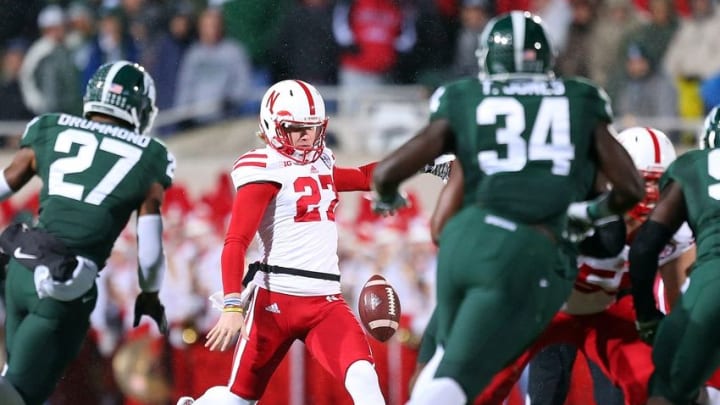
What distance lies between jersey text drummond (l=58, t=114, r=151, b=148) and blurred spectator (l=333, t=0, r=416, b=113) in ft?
19.9

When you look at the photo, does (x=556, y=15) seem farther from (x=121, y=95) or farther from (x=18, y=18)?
(x=121, y=95)

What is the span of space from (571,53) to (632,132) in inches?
240

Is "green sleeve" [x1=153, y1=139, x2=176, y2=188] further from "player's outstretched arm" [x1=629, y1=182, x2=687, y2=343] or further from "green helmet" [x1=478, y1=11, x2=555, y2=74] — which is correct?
"player's outstretched arm" [x1=629, y1=182, x2=687, y2=343]

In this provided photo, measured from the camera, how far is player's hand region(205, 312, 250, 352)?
19.3ft

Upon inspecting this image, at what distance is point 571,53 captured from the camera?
12742 mm

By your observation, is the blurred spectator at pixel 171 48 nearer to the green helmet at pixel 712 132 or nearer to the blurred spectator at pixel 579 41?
the blurred spectator at pixel 579 41

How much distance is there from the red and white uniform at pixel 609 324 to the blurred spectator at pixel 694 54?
5926 mm

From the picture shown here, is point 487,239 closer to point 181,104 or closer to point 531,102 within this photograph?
point 531,102

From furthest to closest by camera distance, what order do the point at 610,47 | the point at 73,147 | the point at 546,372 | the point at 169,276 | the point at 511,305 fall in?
the point at 610,47, the point at 169,276, the point at 546,372, the point at 73,147, the point at 511,305

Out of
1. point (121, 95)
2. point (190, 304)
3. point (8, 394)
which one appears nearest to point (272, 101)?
point (121, 95)

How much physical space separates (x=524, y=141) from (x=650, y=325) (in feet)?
3.35

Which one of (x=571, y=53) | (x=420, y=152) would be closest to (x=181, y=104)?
(x=571, y=53)

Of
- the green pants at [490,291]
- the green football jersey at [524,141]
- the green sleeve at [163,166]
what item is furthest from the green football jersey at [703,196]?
the green sleeve at [163,166]

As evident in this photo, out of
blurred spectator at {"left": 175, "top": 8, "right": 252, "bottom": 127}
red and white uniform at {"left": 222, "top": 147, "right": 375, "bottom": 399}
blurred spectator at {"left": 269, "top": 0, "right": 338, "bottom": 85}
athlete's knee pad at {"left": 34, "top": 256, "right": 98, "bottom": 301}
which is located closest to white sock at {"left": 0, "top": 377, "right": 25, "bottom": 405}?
athlete's knee pad at {"left": 34, "top": 256, "right": 98, "bottom": 301}
